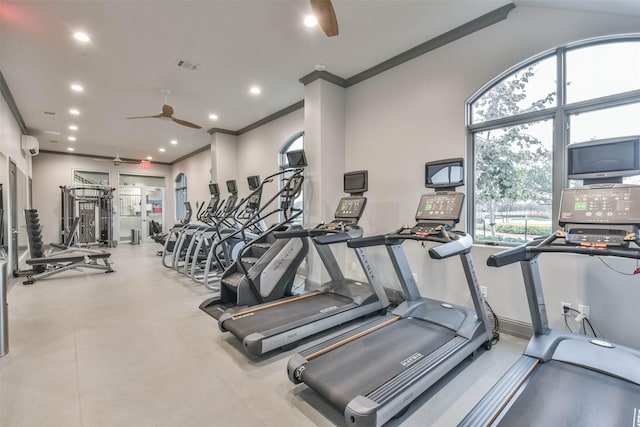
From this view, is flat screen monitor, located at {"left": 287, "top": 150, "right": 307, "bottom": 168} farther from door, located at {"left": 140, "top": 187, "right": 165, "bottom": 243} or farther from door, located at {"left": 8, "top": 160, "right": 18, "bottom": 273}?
door, located at {"left": 140, "top": 187, "right": 165, "bottom": 243}

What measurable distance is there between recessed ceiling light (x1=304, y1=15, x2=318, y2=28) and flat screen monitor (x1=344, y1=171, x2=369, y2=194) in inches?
71.3

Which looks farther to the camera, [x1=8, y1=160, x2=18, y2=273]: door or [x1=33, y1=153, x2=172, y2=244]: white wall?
[x1=33, y1=153, x2=172, y2=244]: white wall

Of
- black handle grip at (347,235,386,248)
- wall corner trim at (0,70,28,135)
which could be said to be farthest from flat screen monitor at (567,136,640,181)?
wall corner trim at (0,70,28,135)

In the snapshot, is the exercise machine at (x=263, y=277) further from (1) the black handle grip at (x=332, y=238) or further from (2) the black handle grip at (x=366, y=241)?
(2) the black handle grip at (x=366, y=241)

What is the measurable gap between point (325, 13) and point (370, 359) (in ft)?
8.79

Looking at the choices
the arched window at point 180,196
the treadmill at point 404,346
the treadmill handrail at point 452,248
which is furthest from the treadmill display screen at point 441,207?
the arched window at point 180,196

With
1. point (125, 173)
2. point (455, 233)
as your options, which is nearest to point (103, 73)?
point (455, 233)

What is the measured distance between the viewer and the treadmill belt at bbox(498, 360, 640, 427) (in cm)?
161

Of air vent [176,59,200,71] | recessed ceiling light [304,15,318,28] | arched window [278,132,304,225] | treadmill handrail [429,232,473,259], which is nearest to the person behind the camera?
treadmill handrail [429,232,473,259]

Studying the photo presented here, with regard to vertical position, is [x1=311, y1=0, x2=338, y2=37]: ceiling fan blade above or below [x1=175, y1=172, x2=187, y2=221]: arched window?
above

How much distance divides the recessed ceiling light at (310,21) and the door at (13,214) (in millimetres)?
6287

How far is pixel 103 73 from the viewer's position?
4719 millimetres

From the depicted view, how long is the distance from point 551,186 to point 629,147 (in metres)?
1.06

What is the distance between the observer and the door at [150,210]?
39.6ft
